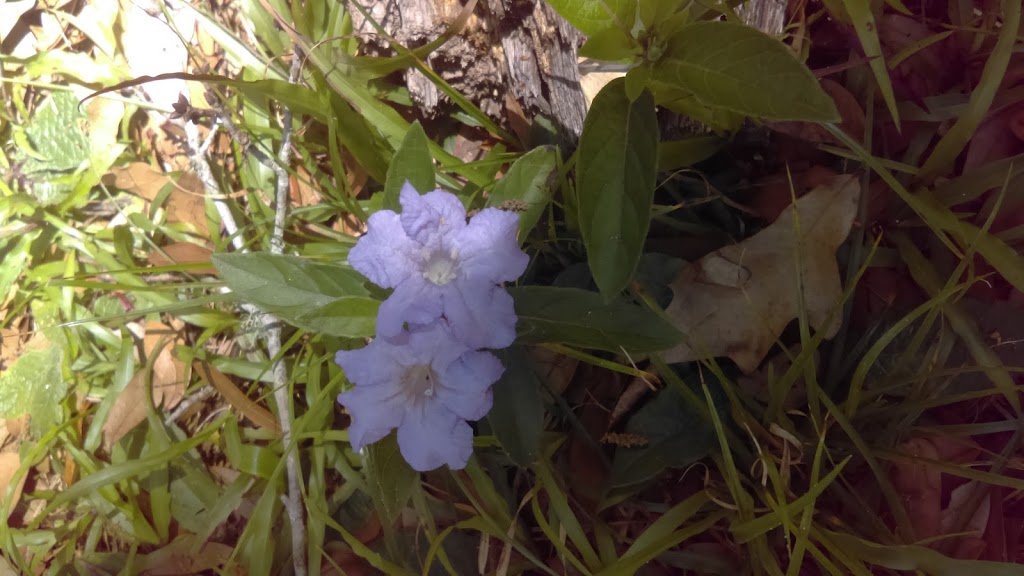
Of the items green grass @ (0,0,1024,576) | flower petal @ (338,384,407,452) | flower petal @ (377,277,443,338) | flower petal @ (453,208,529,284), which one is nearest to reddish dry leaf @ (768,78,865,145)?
green grass @ (0,0,1024,576)

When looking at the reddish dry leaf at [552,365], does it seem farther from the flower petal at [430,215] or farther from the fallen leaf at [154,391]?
the fallen leaf at [154,391]

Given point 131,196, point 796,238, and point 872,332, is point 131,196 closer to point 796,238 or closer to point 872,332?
point 796,238

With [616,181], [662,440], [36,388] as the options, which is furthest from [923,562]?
[36,388]

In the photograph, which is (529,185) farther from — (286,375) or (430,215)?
(286,375)

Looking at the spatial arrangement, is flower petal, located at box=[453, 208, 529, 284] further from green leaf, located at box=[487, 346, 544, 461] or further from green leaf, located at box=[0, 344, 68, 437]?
green leaf, located at box=[0, 344, 68, 437]

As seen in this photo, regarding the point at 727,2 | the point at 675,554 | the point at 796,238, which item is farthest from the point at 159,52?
the point at 675,554

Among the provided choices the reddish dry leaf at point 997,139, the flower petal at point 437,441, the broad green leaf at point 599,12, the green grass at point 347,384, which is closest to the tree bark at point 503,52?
the green grass at point 347,384
